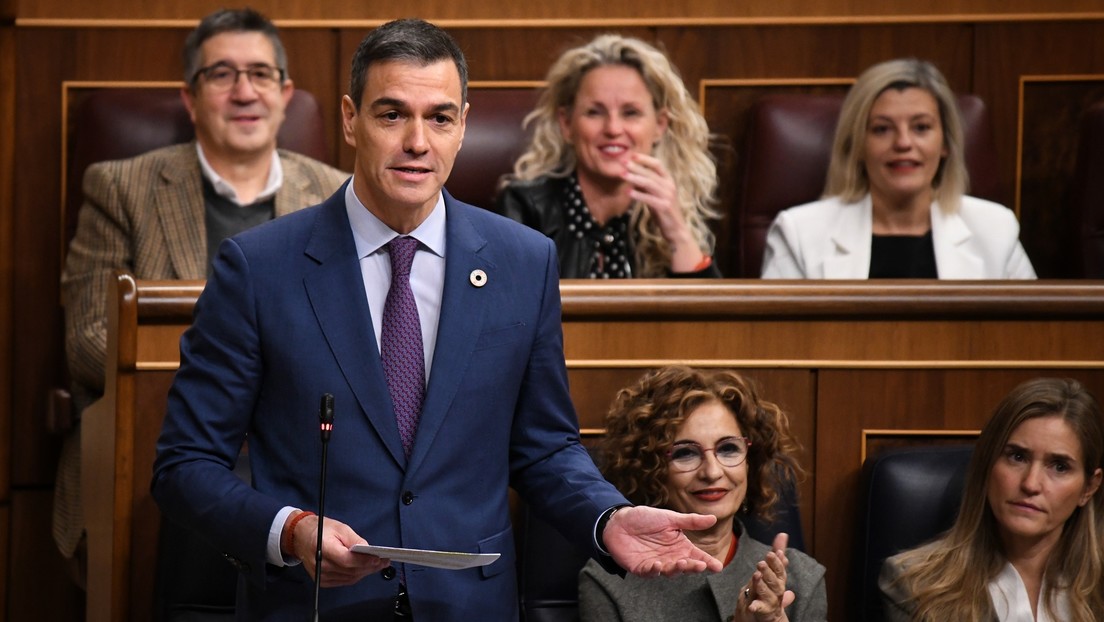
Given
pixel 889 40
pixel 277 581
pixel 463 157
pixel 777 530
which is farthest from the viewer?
pixel 889 40

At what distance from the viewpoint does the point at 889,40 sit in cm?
233

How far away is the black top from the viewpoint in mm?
2064

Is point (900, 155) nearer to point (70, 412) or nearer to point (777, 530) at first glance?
point (777, 530)

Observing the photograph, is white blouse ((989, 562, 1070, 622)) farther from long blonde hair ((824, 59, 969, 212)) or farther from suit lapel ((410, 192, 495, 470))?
long blonde hair ((824, 59, 969, 212))

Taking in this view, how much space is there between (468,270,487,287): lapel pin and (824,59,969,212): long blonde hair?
1.08 metres

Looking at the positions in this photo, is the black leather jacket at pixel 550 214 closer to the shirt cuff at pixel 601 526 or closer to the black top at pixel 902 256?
the black top at pixel 902 256

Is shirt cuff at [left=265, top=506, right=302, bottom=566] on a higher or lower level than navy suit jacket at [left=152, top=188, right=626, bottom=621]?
lower

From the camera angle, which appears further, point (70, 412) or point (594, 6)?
point (594, 6)

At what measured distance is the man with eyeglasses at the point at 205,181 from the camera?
1966mm

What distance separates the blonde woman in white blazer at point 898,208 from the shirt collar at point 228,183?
714 mm

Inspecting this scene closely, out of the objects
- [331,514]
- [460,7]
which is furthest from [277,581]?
[460,7]

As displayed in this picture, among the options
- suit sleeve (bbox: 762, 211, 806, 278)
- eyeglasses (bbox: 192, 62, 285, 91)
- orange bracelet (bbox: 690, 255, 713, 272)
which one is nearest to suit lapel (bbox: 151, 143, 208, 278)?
eyeglasses (bbox: 192, 62, 285, 91)

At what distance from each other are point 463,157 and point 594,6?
363 millimetres

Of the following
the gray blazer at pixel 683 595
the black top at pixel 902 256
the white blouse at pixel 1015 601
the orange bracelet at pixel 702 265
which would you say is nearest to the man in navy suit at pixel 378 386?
the gray blazer at pixel 683 595
